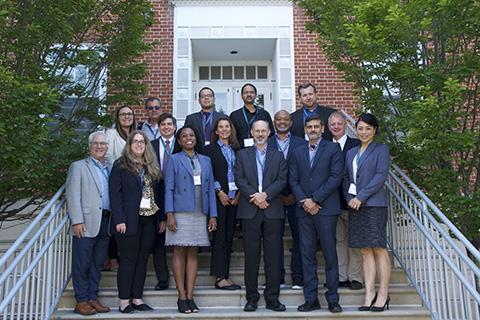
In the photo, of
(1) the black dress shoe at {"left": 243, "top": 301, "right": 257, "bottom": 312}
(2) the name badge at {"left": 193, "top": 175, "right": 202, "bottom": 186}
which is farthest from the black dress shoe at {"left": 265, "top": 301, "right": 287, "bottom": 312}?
(2) the name badge at {"left": 193, "top": 175, "right": 202, "bottom": 186}

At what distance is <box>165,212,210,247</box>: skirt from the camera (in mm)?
4863

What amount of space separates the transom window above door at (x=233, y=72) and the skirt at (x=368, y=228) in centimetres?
676

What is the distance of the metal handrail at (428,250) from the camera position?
4.33 metres

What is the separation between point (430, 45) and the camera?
17.9 feet

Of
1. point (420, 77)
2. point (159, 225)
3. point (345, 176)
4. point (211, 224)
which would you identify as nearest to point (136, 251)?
point (159, 225)

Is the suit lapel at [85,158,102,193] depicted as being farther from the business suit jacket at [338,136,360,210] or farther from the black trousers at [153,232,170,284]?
the business suit jacket at [338,136,360,210]

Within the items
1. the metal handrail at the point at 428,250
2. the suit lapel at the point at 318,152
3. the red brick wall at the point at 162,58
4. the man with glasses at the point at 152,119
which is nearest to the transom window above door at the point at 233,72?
the red brick wall at the point at 162,58

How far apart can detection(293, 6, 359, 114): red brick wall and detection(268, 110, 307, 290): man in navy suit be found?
4.44 meters

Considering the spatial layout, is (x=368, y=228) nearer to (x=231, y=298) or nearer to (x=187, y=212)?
(x=231, y=298)

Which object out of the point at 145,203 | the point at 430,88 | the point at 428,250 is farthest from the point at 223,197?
the point at 430,88

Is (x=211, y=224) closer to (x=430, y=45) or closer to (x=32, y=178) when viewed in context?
(x=32, y=178)

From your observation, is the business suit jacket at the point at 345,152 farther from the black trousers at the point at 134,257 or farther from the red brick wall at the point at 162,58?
the red brick wall at the point at 162,58

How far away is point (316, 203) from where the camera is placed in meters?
4.89

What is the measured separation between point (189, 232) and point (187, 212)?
207 mm
